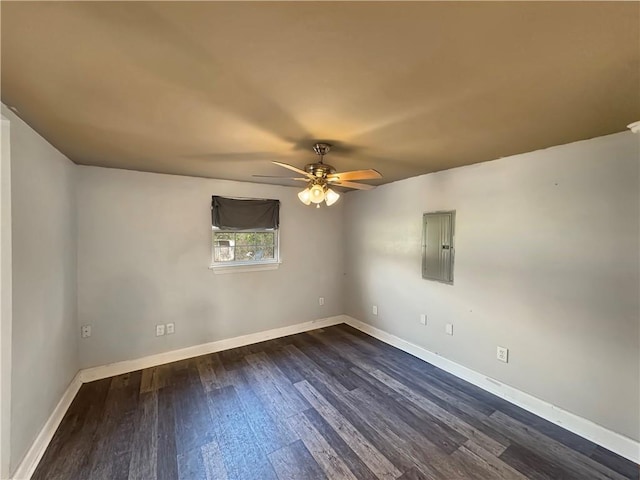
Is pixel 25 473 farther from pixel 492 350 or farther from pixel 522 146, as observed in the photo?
pixel 522 146

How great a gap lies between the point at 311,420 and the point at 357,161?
2287mm

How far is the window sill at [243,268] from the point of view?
132 inches

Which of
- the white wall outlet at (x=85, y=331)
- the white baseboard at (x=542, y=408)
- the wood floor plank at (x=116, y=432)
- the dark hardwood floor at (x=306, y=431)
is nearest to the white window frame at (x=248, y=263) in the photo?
the dark hardwood floor at (x=306, y=431)

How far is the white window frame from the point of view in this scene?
3352 mm

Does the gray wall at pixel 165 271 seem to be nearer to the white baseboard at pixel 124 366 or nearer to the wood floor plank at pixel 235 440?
the white baseboard at pixel 124 366

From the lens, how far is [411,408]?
229 cm

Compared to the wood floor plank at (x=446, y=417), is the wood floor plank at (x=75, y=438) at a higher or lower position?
lower

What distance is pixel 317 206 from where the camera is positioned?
2176 millimetres

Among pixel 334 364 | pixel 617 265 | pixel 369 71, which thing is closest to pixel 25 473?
pixel 334 364

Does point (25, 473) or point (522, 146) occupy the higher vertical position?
point (522, 146)

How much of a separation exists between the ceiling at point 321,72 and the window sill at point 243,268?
1720 mm

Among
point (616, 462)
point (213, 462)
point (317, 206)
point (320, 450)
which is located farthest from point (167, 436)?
point (616, 462)

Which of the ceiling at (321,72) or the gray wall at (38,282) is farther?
the gray wall at (38,282)

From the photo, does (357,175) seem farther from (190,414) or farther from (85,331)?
(85,331)
